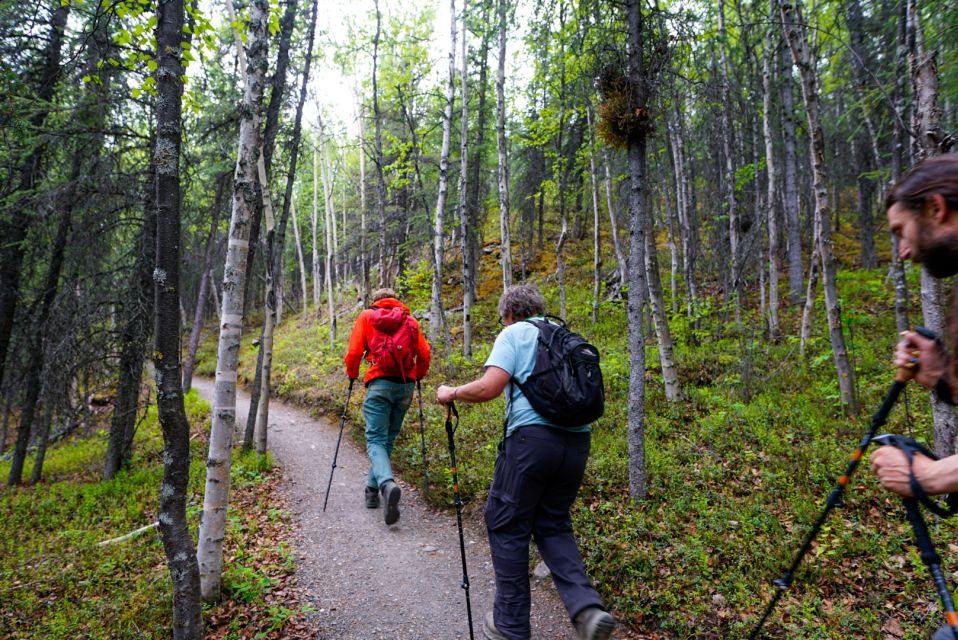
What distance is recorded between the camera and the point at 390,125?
2203 cm

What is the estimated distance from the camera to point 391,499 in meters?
5.57

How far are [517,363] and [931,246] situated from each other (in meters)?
2.12

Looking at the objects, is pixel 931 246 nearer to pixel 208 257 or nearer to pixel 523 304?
pixel 523 304

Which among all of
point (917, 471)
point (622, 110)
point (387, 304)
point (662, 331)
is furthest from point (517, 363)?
point (662, 331)

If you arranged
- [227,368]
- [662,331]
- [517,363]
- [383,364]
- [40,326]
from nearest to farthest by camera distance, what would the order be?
[517,363] → [227,368] → [383,364] → [662,331] → [40,326]

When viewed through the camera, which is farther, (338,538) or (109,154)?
(109,154)

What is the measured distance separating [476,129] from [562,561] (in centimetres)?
1614

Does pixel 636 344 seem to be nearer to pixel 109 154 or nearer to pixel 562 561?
pixel 562 561

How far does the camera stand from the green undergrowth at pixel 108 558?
14.3ft

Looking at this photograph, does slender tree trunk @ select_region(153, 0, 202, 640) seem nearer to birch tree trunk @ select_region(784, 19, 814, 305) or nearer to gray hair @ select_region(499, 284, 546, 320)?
gray hair @ select_region(499, 284, 546, 320)

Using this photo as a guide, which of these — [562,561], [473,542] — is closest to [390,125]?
[473,542]

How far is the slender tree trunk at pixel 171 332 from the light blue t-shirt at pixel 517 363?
8.30 ft

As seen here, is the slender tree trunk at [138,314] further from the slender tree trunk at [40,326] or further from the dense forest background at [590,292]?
the slender tree trunk at [40,326]

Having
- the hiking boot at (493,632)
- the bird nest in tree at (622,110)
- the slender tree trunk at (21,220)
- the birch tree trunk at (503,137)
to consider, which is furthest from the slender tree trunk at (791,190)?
the slender tree trunk at (21,220)
